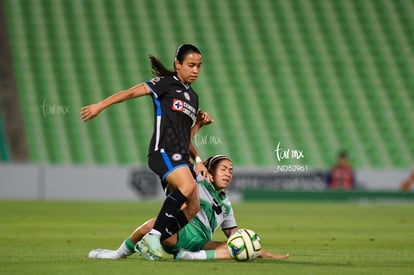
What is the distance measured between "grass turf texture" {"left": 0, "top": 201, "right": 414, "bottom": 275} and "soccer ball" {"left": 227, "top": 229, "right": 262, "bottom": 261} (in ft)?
0.32

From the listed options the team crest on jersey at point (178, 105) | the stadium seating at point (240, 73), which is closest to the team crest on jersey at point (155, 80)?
the team crest on jersey at point (178, 105)

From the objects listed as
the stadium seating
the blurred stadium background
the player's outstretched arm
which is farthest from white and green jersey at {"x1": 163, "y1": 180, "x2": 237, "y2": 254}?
the stadium seating

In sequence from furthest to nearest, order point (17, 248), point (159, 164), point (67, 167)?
point (67, 167)
point (17, 248)
point (159, 164)

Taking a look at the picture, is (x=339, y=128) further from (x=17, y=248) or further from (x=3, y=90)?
(x=17, y=248)

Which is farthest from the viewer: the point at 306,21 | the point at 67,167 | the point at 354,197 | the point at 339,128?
the point at 306,21

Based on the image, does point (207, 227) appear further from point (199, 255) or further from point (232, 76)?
point (232, 76)

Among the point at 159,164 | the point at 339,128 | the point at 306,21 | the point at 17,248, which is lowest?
the point at 17,248

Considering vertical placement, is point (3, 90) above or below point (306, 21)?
below

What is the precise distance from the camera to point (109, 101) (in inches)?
271

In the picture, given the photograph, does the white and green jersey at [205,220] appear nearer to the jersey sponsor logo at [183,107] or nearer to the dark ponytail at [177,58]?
the jersey sponsor logo at [183,107]

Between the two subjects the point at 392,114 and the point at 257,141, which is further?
the point at 392,114

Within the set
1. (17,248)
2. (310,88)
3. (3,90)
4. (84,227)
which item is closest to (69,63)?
(3,90)

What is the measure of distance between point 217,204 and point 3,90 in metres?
18.7

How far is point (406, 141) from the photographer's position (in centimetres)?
2680
